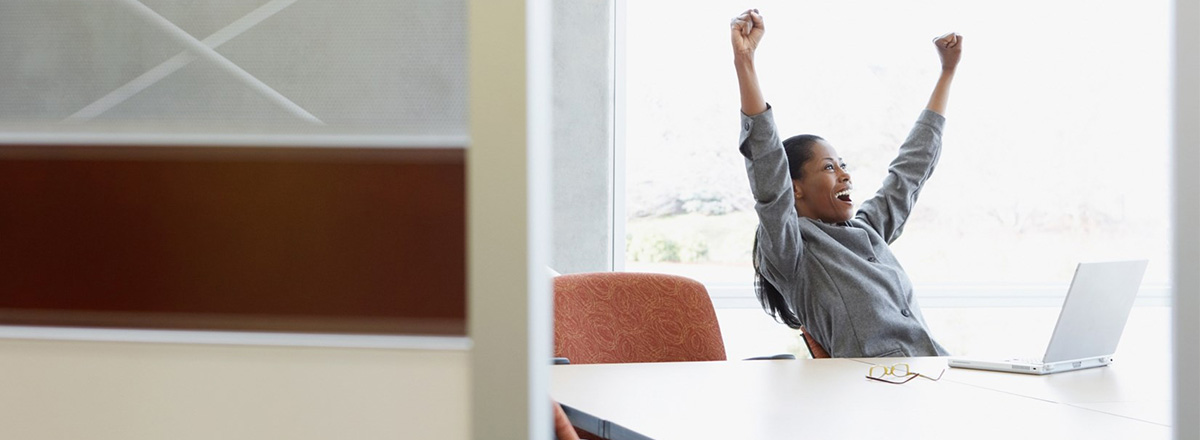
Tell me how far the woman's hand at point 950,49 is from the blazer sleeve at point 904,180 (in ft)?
0.53

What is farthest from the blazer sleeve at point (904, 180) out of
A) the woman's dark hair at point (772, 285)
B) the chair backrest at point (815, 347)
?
the chair backrest at point (815, 347)

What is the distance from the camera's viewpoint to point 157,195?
0.90 meters

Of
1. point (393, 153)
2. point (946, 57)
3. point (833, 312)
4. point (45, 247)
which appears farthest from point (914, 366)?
point (45, 247)

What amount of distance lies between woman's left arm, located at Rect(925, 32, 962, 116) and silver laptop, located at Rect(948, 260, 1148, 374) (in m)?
A: 0.99

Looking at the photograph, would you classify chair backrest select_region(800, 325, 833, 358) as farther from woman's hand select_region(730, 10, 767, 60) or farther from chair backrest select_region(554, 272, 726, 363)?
woman's hand select_region(730, 10, 767, 60)

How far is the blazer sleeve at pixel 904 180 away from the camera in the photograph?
3.08 m

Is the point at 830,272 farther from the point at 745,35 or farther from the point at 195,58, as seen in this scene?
the point at 195,58

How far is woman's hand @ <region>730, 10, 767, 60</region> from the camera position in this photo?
2.53 m

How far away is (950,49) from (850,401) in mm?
1729

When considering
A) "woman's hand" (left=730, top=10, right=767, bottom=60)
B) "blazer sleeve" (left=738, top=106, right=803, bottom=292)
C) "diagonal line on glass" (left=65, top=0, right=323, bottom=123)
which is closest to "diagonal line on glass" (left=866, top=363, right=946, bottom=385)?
A: "blazer sleeve" (left=738, top=106, right=803, bottom=292)

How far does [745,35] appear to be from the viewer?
255cm

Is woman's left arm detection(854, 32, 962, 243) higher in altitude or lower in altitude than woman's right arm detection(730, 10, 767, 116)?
lower

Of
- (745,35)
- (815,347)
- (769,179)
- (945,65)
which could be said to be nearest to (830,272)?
(815,347)

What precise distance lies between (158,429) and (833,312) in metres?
2.06
